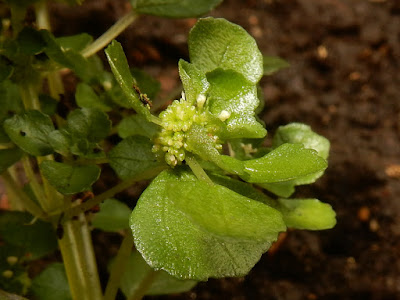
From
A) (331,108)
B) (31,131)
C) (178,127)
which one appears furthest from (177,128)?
(331,108)

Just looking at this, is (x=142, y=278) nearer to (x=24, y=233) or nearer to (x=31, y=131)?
(x=24, y=233)

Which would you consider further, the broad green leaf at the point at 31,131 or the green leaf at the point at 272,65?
the green leaf at the point at 272,65

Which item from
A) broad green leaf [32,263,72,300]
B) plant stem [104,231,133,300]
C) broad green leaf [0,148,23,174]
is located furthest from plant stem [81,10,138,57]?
broad green leaf [32,263,72,300]

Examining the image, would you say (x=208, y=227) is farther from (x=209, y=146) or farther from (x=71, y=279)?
(x=71, y=279)

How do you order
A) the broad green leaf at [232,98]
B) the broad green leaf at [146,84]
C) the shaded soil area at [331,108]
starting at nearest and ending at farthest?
the broad green leaf at [232,98]
the broad green leaf at [146,84]
the shaded soil area at [331,108]

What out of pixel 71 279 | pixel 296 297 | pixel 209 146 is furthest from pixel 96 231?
pixel 209 146

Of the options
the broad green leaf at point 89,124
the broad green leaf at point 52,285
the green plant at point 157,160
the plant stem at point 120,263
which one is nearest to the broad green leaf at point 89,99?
the green plant at point 157,160

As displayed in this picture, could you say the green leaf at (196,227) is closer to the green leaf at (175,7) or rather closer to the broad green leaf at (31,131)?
the broad green leaf at (31,131)
